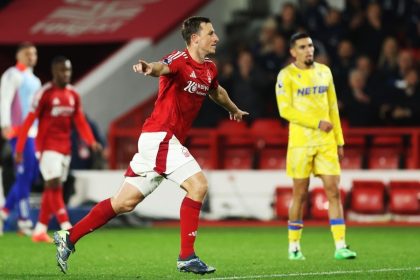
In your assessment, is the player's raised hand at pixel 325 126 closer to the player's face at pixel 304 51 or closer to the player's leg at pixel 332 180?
the player's leg at pixel 332 180

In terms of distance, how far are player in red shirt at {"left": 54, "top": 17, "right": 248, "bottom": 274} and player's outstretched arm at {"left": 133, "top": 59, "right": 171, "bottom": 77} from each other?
0.19 meters

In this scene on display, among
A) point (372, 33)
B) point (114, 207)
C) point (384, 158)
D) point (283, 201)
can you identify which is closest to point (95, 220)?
point (114, 207)

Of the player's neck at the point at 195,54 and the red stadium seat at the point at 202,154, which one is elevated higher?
the player's neck at the point at 195,54

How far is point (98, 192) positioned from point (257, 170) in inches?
93.1

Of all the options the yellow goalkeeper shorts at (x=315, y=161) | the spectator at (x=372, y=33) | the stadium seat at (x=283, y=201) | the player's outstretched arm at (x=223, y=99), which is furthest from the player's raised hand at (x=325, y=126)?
the spectator at (x=372, y=33)

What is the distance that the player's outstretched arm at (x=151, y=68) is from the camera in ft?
26.8

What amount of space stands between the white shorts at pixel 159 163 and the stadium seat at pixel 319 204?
769 centimetres

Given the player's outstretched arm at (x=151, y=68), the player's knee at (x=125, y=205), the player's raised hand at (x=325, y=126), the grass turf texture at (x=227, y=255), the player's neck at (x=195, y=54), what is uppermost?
the player's neck at (x=195, y=54)

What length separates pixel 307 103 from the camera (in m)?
11.0

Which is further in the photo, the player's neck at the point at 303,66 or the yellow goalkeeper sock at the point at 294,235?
the player's neck at the point at 303,66

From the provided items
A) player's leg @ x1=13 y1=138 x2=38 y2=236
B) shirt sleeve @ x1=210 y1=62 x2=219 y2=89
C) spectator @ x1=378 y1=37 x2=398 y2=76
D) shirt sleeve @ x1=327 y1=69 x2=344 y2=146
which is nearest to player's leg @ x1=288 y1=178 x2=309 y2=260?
shirt sleeve @ x1=327 y1=69 x2=344 y2=146

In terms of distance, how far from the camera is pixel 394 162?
1717 centimetres

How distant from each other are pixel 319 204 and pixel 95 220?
7868mm

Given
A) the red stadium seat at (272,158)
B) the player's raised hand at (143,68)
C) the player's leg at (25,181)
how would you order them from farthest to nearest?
the red stadium seat at (272,158) → the player's leg at (25,181) → the player's raised hand at (143,68)
